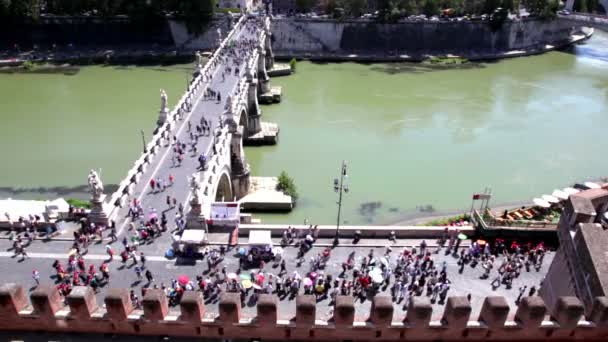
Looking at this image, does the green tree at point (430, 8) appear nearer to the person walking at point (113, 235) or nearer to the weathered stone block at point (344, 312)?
the person walking at point (113, 235)

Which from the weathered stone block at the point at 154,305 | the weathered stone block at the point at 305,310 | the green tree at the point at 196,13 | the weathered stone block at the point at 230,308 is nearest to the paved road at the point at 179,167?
the weathered stone block at the point at 154,305

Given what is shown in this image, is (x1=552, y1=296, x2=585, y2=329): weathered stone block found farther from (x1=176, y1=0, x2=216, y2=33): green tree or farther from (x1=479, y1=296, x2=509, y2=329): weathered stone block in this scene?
(x1=176, y1=0, x2=216, y2=33): green tree

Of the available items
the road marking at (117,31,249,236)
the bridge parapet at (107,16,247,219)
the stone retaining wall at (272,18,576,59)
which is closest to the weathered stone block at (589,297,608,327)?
the road marking at (117,31,249,236)

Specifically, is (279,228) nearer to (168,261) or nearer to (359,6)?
(168,261)

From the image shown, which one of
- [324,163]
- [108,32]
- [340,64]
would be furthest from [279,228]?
[108,32]

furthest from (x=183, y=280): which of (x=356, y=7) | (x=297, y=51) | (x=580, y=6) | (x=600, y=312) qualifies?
(x=580, y=6)

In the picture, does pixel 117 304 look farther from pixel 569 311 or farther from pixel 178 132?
pixel 178 132
